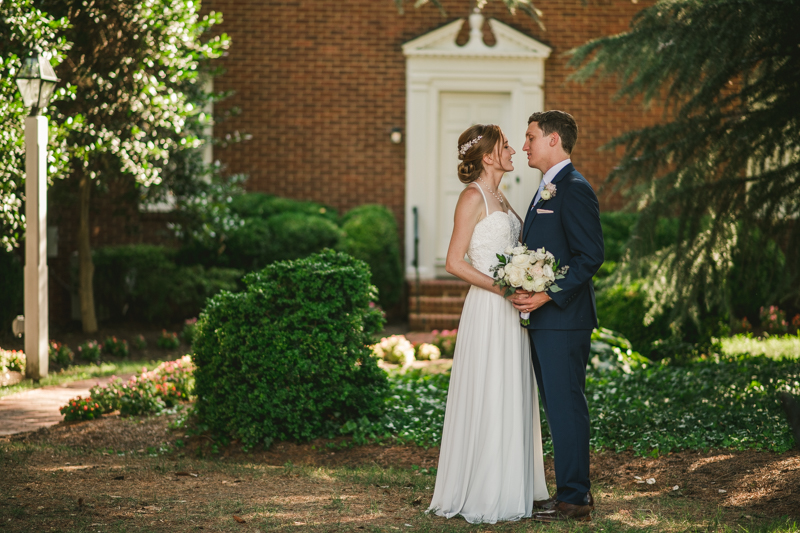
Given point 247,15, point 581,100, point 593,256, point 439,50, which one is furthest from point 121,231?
point 593,256

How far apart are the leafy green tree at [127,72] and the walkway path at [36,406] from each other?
96.5 inches

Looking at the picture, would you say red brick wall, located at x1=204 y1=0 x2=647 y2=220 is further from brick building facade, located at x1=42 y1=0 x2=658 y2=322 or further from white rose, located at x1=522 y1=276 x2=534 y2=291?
white rose, located at x1=522 y1=276 x2=534 y2=291

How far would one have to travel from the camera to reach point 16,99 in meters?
6.73

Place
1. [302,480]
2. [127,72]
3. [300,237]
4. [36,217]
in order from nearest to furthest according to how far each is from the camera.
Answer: [302,480] → [36,217] → [127,72] → [300,237]

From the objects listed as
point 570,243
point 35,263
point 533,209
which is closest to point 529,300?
point 570,243

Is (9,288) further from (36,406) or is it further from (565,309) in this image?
(565,309)

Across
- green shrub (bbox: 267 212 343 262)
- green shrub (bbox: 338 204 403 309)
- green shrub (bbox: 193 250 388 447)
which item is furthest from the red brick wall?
green shrub (bbox: 193 250 388 447)

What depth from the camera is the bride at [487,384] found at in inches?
137

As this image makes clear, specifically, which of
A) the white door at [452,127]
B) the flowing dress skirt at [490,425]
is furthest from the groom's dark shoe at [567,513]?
the white door at [452,127]

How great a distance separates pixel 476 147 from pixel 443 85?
7819mm

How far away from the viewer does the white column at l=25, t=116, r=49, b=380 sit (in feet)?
22.2

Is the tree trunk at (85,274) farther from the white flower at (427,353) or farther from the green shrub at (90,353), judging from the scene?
the white flower at (427,353)

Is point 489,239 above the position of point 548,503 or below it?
above

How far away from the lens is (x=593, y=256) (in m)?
3.35
